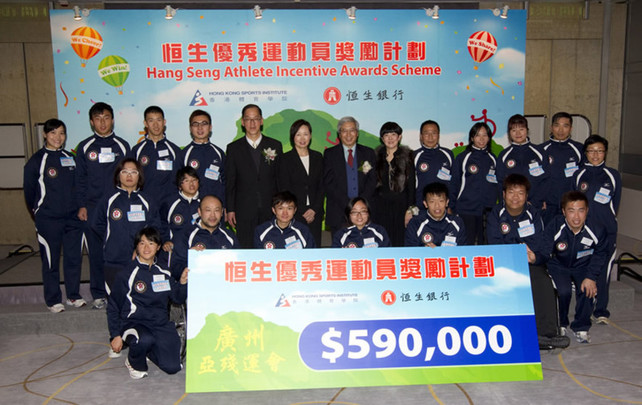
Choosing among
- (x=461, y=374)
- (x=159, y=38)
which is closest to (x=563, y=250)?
(x=461, y=374)

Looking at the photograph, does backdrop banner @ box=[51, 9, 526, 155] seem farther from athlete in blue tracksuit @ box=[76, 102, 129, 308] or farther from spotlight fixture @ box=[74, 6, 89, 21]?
athlete in blue tracksuit @ box=[76, 102, 129, 308]

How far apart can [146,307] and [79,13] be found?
149 inches

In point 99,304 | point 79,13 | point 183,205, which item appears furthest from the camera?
point 79,13

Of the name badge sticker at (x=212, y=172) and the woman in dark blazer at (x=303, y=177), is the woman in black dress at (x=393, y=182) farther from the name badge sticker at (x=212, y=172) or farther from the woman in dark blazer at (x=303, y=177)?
the name badge sticker at (x=212, y=172)

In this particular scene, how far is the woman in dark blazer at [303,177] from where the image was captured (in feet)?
14.8

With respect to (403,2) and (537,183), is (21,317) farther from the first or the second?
(403,2)

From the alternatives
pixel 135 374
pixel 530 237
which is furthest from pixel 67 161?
pixel 530 237

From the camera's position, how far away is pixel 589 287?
3.93m

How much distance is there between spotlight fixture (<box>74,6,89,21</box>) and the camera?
5.82 meters

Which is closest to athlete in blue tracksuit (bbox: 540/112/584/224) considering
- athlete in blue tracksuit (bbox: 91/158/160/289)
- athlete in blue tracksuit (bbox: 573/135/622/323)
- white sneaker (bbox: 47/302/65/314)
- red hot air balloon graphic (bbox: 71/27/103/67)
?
athlete in blue tracksuit (bbox: 573/135/622/323)

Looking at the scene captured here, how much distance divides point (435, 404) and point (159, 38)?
4820mm

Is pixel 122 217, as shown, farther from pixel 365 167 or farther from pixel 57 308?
pixel 365 167

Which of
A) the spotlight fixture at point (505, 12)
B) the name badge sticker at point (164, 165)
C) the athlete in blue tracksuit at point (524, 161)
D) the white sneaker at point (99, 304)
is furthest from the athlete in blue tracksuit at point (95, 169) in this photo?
the spotlight fixture at point (505, 12)

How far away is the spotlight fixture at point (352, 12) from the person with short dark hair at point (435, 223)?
2862 mm
